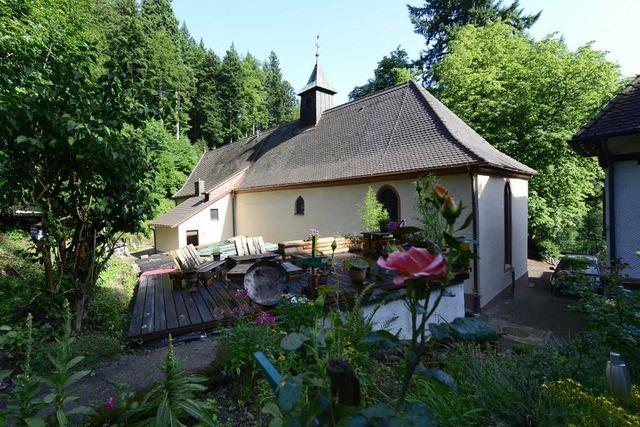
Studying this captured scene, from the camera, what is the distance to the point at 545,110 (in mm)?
16891

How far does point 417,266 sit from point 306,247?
9.44m

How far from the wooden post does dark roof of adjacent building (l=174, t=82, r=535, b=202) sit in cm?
889

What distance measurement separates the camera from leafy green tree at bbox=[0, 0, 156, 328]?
3383 millimetres

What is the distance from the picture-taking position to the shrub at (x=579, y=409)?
5.84 feet

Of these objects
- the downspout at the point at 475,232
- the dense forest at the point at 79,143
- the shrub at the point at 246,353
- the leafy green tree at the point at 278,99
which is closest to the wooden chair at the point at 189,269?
the dense forest at the point at 79,143

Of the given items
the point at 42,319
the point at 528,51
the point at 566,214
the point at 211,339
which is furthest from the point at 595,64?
the point at 42,319

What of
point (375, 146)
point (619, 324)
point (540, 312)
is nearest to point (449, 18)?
point (375, 146)

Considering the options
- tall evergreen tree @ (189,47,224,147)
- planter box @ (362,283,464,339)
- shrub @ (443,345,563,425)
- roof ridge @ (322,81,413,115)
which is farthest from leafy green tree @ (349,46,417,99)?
shrub @ (443,345,563,425)

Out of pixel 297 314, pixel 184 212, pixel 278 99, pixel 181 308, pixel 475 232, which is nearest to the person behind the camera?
pixel 297 314

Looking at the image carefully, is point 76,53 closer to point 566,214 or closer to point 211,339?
point 211,339

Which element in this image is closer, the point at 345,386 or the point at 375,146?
the point at 345,386

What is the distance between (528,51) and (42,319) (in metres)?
23.5

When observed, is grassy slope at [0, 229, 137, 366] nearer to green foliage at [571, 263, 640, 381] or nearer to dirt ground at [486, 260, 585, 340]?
green foliage at [571, 263, 640, 381]

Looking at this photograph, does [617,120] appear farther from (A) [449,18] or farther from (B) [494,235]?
(A) [449,18]
